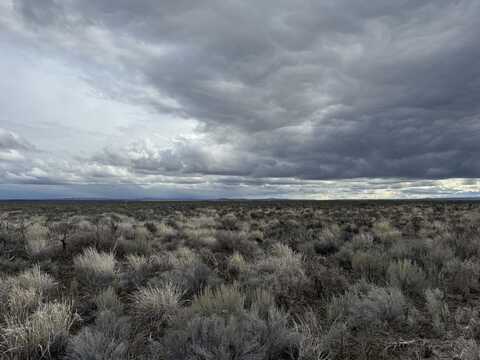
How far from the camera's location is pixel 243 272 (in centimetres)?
749

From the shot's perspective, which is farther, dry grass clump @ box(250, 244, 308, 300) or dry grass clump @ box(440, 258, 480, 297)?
dry grass clump @ box(440, 258, 480, 297)

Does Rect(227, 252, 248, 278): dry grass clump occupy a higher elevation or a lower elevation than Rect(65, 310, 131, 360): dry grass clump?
lower

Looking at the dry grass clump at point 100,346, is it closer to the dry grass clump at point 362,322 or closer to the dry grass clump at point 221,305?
the dry grass clump at point 221,305

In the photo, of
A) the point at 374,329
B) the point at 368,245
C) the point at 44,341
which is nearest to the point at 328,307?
the point at 374,329

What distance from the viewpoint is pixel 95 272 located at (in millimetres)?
7309

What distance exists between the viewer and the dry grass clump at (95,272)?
6875mm

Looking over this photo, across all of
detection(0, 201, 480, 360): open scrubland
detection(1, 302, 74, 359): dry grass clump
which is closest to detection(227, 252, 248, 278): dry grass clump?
detection(0, 201, 480, 360): open scrubland

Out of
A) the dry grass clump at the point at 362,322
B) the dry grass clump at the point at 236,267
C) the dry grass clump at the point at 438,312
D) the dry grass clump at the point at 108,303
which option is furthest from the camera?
the dry grass clump at the point at 236,267

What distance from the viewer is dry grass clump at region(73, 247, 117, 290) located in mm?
6875

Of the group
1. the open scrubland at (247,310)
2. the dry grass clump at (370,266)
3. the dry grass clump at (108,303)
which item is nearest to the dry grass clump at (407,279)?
the open scrubland at (247,310)

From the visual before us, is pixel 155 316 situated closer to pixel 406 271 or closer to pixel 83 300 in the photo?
pixel 83 300

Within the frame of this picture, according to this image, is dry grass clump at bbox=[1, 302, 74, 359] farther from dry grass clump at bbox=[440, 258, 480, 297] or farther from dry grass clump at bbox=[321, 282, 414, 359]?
dry grass clump at bbox=[440, 258, 480, 297]

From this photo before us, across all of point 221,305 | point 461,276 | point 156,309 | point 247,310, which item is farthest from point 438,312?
point 156,309

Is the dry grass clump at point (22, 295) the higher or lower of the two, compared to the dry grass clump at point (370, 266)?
higher
